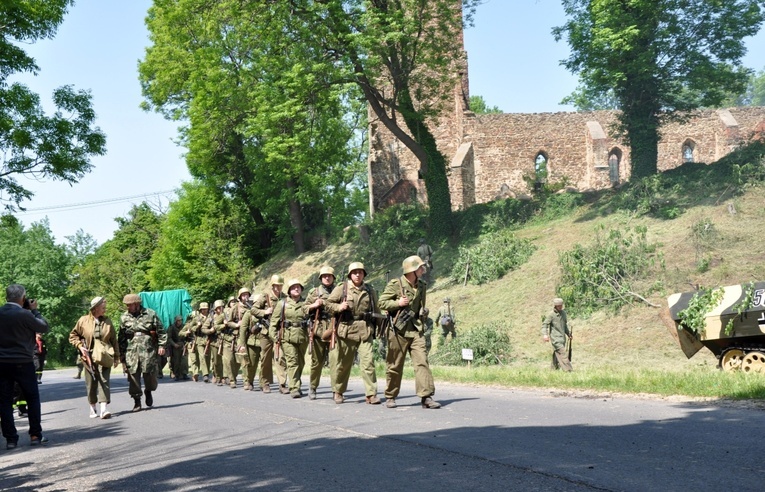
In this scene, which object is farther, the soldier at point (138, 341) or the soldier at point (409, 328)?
the soldier at point (138, 341)

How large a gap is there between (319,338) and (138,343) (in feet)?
9.65

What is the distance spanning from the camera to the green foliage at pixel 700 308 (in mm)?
16984

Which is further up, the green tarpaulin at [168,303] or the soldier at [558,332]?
the green tarpaulin at [168,303]

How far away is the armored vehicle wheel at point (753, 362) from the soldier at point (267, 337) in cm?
831

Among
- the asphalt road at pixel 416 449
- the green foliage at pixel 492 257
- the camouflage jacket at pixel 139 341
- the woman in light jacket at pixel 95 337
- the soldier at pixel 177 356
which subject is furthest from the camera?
the green foliage at pixel 492 257

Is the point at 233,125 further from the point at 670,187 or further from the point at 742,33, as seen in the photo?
the point at 742,33

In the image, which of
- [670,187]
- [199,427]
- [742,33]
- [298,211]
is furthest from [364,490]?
[298,211]

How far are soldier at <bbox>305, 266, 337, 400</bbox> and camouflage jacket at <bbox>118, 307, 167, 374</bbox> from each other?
2.47m

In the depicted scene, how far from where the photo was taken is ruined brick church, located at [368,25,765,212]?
173 ft

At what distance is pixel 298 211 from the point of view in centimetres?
5184

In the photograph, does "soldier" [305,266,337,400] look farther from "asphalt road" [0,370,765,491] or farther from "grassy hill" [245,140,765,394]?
"grassy hill" [245,140,765,394]

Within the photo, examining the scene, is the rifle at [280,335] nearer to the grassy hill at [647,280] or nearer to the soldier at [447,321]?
the grassy hill at [647,280]

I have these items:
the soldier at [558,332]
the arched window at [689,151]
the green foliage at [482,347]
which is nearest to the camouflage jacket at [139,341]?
the soldier at [558,332]

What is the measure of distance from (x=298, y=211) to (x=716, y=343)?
120 feet
